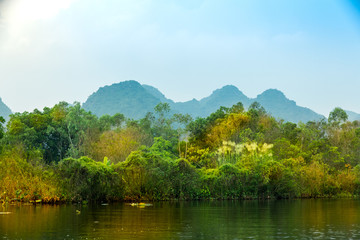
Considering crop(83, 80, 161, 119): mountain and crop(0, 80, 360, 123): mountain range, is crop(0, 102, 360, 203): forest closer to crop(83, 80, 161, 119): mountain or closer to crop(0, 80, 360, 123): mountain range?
crop(83, 80, 161, 119): mountain

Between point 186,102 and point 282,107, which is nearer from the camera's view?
point 282,107

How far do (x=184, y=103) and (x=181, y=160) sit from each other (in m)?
133

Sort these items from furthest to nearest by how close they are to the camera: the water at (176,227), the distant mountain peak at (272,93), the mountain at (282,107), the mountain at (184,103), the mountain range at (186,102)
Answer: the distant mountain peak at (272,93) → the mountain at (282,107) → the mountain at (184,103) → the mountain range at (186,102) → the water at (176,227)

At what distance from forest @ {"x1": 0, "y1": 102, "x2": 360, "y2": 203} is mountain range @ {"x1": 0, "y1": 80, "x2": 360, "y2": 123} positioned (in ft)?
275

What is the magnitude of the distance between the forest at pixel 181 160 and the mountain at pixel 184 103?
8353 cm

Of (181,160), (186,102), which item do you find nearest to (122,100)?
(186,102)

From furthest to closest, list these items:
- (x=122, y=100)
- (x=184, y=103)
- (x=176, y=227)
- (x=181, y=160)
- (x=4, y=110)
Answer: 1. (x=184, y=103)
2. (x=122, y=100)
3. (x=4, y=110)
4. (x=181, y=160)
5. (x=176, y=227)

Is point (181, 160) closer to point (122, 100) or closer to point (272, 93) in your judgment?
point (122, 100)

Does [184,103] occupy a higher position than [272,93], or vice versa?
[272,93]

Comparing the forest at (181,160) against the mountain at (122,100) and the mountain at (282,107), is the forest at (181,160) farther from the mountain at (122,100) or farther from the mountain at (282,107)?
the mountain at (282,107)

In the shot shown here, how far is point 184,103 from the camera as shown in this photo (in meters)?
166

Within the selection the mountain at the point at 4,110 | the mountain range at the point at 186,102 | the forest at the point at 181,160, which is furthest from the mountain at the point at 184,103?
the forest at the point at 181,160

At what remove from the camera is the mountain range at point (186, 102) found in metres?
151

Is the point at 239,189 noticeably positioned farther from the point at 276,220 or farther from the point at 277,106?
the point at 277,106
